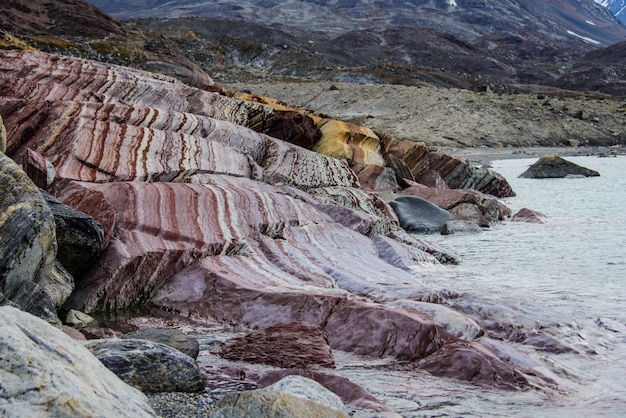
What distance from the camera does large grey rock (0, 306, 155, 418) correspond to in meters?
3.15

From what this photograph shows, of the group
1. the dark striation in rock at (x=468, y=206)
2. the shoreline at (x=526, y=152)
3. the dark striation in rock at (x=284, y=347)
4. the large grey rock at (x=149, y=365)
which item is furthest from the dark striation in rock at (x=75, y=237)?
the shoreline at (x=526, y=152)

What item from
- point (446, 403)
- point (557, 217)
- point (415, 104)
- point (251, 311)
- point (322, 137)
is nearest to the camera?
point (446, 403)

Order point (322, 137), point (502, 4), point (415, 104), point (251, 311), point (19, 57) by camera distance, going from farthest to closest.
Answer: point (502, 4), point (415, 104), point (322, 137), point (19, 57), point (251, 311)

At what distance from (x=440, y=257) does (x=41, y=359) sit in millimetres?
9431

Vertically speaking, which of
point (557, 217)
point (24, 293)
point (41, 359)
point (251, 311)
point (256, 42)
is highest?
point (41, 359)

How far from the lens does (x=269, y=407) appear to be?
3.99 meters

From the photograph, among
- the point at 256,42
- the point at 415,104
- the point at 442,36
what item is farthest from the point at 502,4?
the point at 415,104

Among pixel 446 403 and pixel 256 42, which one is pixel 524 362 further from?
pixel 256 42

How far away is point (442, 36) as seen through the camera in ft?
422

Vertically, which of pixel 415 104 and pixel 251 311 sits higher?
pixel 251 311

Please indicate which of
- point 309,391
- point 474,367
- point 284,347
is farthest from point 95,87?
point 309,391

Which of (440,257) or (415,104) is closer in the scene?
(440,257)

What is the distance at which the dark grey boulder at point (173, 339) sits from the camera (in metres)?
5.85

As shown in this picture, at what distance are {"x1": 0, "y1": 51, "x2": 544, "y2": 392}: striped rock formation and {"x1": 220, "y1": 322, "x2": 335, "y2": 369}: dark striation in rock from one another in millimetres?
495
